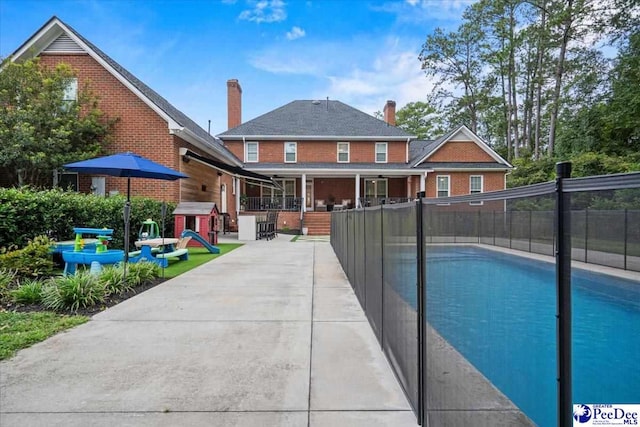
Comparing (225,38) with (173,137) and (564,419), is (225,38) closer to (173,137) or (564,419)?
(173,137)

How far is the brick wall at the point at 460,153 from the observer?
26.1 m

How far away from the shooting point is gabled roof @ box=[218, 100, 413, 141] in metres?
26.8

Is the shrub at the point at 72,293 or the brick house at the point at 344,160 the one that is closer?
the shrub at the point at 72,293

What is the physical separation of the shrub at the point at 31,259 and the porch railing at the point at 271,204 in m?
16.9

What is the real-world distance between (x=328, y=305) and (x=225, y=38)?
2043cm

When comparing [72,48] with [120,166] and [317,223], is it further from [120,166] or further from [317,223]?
[317,223]

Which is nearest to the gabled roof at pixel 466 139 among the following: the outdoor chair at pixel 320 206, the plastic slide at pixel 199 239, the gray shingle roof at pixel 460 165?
the gray shingle roof at pixel 460 165

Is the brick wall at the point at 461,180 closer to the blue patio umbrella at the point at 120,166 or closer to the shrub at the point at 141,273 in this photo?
the blue patio umbrella at the point at 120,166

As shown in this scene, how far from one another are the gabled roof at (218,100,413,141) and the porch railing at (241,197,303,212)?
14.2 feet

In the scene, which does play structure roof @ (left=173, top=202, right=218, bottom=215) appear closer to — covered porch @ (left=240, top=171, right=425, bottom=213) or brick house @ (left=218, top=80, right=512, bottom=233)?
brick house @ (left=218, top=80, right=512, bottom=233)

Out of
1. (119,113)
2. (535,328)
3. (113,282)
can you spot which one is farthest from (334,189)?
(535,328)

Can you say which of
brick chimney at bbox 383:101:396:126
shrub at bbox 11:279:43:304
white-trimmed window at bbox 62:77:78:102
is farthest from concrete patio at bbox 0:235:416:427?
brick chimney at bbox 383:101:396:126

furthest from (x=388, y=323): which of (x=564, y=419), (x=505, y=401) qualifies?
(x=564, y=419)

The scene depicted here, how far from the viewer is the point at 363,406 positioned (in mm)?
3039
